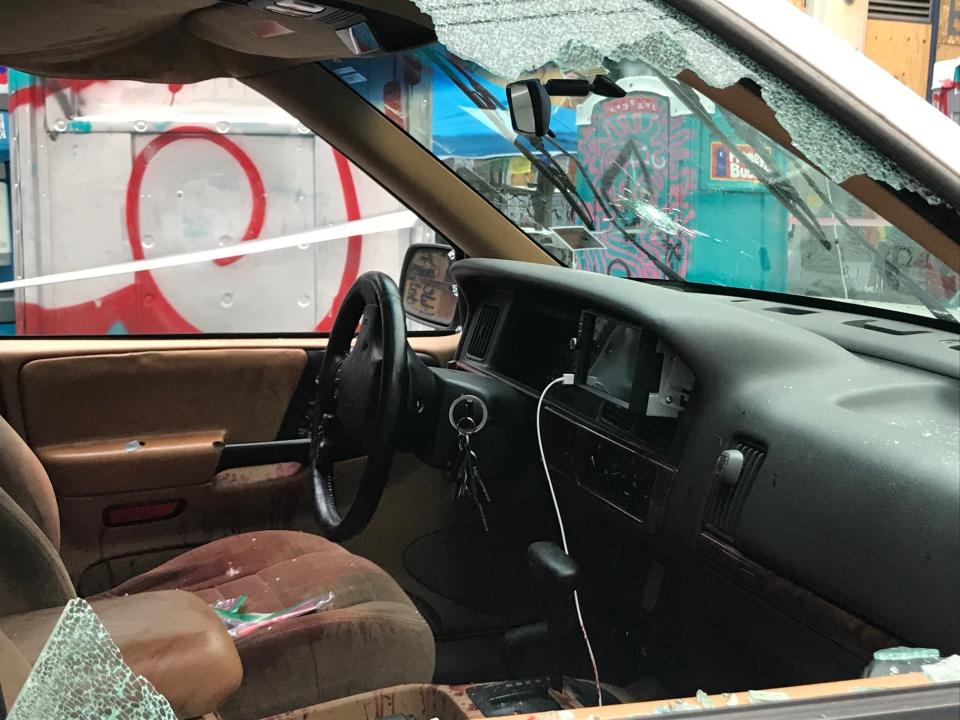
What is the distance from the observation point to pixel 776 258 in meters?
2.02

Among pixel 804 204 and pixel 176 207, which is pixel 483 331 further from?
pixel 176 207

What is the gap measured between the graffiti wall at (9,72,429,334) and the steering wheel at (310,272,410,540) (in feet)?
7.32

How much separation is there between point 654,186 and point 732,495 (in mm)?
877

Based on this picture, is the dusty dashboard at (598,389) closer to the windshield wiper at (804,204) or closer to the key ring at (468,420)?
the key ring at (468,420)

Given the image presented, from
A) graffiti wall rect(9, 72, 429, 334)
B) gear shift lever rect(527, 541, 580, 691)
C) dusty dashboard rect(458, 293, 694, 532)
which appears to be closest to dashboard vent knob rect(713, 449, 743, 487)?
dusty dashboard rect(458, 293, 694, 532)

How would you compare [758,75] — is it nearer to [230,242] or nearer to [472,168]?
[472,168]

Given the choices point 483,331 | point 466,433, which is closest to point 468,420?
point 466,433

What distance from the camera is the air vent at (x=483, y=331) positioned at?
2.47 m

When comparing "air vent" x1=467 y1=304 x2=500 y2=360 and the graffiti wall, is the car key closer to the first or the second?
"air vent" x1=467 y1=304 x2=500 y2=360

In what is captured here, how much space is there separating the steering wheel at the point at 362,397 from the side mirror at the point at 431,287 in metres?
0.53

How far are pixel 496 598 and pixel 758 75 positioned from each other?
1.66 m

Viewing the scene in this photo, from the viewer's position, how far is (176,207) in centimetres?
509

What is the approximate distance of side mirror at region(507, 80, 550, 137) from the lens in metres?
1.61

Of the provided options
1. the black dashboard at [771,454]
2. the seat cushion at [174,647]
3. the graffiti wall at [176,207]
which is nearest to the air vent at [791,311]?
the black dashboard at [771,454]
